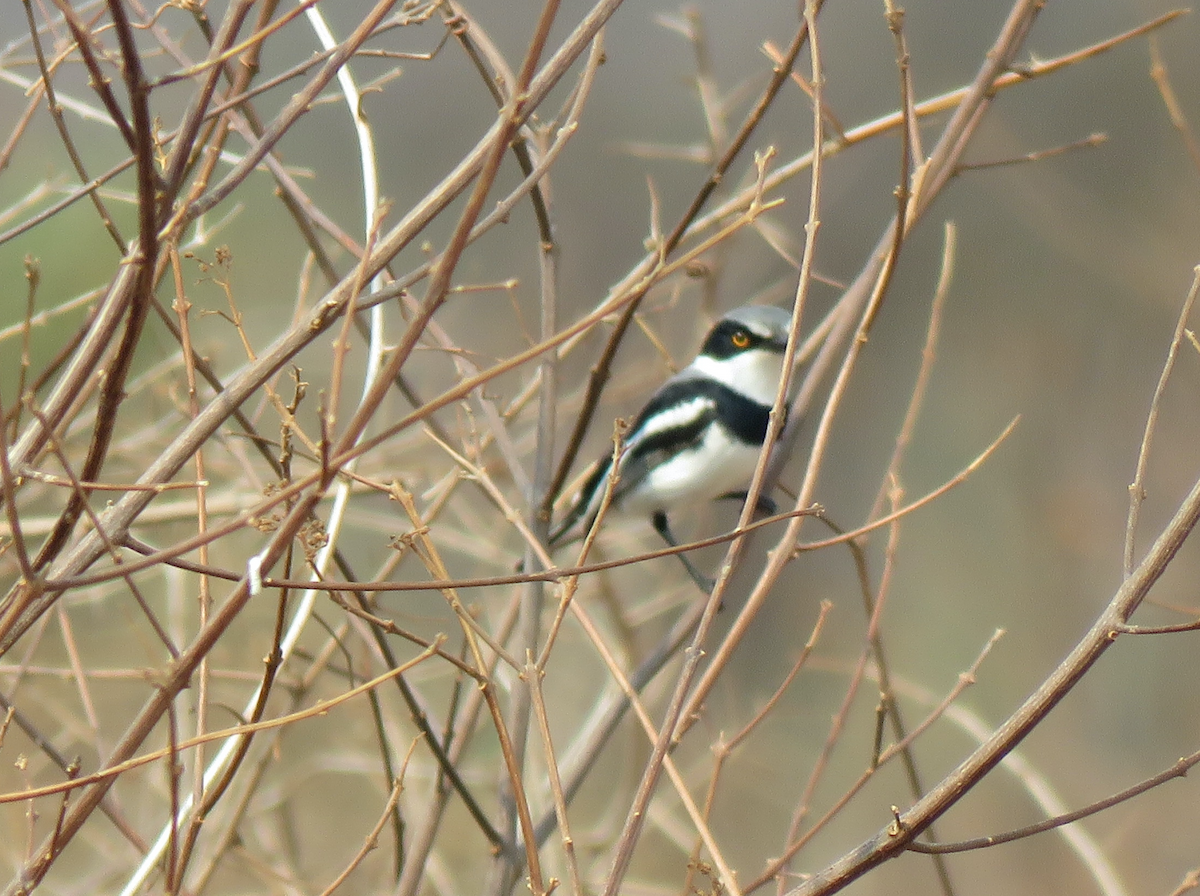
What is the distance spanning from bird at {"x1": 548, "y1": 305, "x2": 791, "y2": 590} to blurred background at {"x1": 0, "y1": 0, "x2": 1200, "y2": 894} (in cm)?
347

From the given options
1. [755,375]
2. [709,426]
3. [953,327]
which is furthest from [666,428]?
[953,327]

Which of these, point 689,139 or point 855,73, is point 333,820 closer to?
point 689,139

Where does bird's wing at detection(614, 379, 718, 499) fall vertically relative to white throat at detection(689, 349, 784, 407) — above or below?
below

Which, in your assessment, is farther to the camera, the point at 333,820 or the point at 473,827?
the point at 333,820

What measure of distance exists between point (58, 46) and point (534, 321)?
7.51 m

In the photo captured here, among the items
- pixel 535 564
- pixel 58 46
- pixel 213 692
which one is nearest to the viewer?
pixel 58 46

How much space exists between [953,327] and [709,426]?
726cm

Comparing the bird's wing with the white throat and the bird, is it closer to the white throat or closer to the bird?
the bird

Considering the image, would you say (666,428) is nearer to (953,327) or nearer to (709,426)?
(709,426)

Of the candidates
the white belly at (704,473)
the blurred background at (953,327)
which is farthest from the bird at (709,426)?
the blurred background at (953,327)

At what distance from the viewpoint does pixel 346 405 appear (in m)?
6.90

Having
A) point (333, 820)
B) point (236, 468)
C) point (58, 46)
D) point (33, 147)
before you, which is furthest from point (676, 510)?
point (33, 147)

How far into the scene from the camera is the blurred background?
329 inches

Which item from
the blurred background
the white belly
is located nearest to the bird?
the white belly
